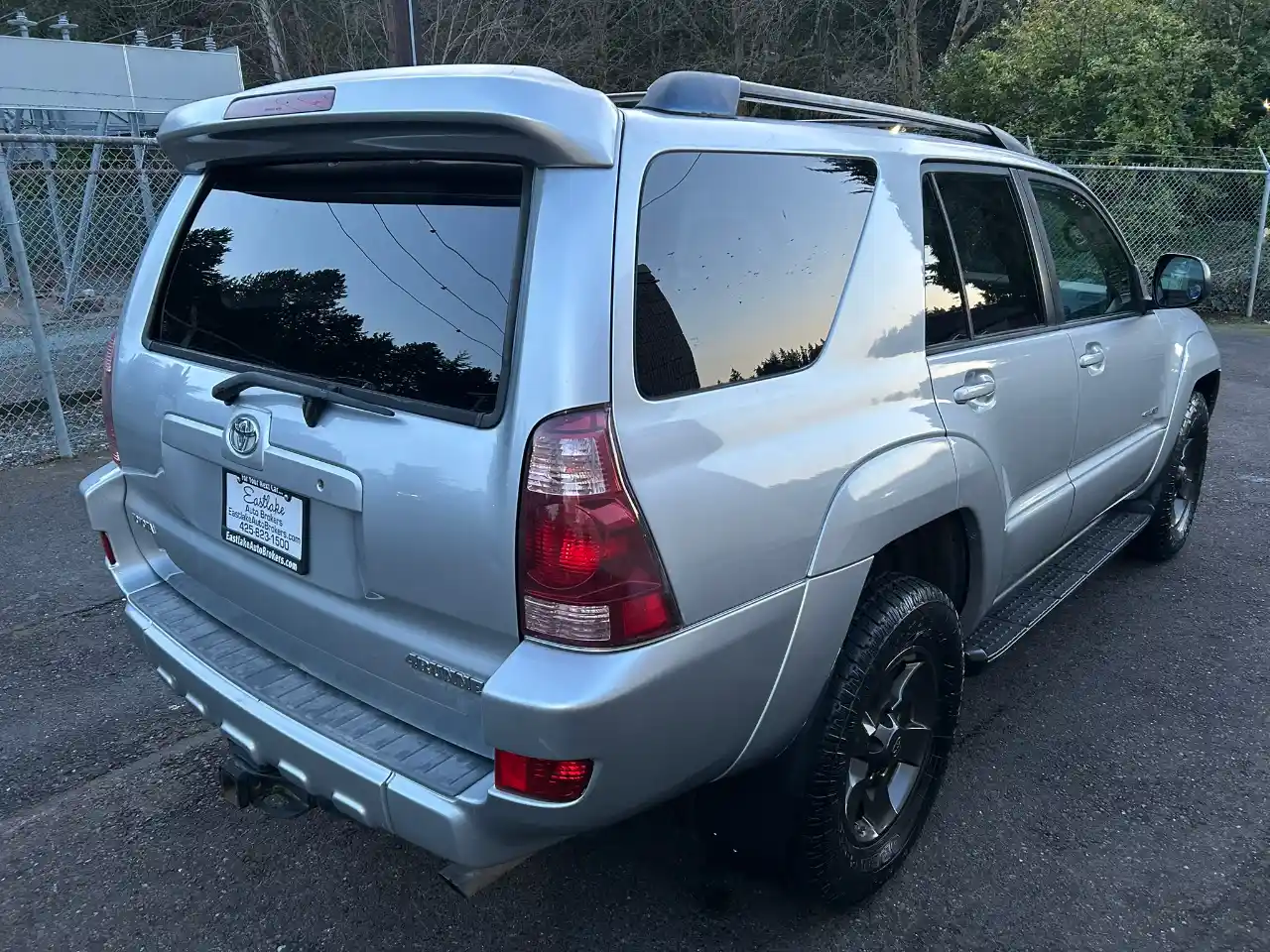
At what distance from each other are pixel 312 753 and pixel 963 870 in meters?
1.82

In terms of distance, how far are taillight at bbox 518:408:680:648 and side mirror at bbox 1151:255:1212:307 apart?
3.33 meters

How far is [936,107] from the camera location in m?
16.4

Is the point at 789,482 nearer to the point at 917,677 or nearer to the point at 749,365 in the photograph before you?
the point at 749,365

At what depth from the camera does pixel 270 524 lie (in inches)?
89.4

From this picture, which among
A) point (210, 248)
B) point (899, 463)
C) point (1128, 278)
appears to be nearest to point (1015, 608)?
point (899, 463)

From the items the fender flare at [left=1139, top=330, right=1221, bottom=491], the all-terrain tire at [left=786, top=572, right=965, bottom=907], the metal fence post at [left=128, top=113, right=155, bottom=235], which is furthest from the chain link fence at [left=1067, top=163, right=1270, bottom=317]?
the all-terrain tire at [left=786, top=572, right=965, bottom=907]

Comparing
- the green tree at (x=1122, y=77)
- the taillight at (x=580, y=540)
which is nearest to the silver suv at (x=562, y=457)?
the taillight at (x=580, y=540)

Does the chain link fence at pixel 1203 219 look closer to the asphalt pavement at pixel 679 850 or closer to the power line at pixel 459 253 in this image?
the asphalt pavement at pixel 679 850

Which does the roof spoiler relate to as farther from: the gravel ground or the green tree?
the green tree

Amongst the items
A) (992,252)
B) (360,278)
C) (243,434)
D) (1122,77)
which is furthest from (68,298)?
(1122,77)

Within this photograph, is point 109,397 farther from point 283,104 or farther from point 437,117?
point 437,117

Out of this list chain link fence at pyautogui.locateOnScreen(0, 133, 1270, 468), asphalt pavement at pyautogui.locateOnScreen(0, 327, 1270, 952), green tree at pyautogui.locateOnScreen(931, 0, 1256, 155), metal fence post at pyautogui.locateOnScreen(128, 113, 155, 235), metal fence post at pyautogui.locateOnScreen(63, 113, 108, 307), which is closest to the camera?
asphalt pavement at pyautogui.locateOnScreen(0, 327, 1270, 952)

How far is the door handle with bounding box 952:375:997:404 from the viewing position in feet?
8.98

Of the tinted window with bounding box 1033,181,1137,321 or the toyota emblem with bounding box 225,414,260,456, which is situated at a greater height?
the tinted window with bounding box 1033,181,1137,321
